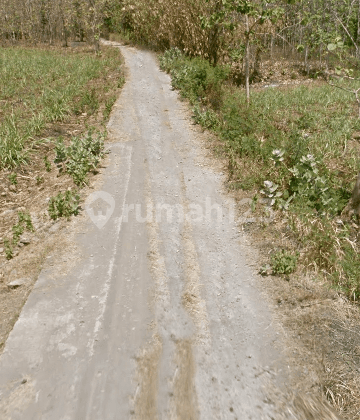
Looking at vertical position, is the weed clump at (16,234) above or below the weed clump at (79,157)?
below

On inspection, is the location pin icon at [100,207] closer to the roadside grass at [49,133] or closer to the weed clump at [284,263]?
the roadside grass at [49,133]

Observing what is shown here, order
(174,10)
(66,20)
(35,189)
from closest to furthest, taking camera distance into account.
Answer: (35,189)
(174,10)
(66,20)

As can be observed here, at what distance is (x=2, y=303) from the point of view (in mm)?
4340

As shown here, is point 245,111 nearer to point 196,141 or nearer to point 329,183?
point 196,141

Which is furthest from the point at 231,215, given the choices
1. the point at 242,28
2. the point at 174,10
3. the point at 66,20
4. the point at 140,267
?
the point at 66,20

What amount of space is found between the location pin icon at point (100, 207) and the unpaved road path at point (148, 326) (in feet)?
0.27

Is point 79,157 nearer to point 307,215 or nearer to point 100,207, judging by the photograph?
point 100,207

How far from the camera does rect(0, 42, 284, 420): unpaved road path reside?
322 centimetres

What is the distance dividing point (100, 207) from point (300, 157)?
11.8 feet

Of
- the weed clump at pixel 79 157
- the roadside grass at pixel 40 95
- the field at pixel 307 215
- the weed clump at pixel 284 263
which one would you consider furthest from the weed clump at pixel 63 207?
the weed clump at pixel 284 263

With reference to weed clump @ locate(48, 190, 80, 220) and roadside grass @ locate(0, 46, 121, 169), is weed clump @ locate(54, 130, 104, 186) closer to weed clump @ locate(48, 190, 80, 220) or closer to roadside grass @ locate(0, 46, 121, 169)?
weed clump @ locate(48, 190, 80, 220)

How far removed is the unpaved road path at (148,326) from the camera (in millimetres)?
3219

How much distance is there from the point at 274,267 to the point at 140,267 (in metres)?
1.79

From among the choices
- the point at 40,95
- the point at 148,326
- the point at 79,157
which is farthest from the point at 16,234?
the point at 40,95
